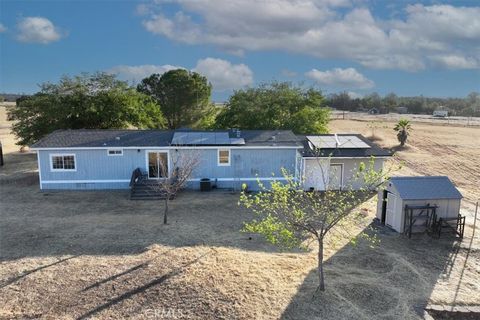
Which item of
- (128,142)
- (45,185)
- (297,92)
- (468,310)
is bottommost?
(468,310)

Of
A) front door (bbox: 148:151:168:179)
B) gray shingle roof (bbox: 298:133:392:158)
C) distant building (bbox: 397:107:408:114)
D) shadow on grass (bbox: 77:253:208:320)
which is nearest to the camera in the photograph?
shadow on grass (bbox: 77:253:208:320)

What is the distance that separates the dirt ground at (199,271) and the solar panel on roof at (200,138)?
551 centimetres

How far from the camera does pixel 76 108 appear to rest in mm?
29297

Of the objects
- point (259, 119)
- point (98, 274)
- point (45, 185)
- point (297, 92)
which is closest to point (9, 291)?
point (98, 274)

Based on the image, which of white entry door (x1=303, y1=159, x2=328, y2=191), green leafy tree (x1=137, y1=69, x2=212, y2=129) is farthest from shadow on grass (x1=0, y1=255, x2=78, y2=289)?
green leafy tree (x1=137, y1=69, x2=212, y2=129)

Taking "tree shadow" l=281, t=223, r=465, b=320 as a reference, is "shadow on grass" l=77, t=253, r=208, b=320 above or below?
above

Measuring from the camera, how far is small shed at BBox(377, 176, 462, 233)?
1589 cm

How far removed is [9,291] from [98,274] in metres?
2.40

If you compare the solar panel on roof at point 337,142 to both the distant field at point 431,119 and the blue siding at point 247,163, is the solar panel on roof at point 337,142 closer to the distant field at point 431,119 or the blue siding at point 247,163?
the blue siding at point 247,163

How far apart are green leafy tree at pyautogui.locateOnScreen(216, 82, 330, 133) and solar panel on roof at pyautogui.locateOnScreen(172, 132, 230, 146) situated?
7907mm

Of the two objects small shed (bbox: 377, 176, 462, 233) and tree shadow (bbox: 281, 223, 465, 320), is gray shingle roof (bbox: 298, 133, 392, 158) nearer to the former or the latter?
small shed (bbox: 377, 176, 462, 233)

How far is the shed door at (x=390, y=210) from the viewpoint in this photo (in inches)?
650

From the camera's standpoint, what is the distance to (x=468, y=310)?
10.5m

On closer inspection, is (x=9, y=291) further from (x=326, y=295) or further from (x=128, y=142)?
(x=128, y=142)
